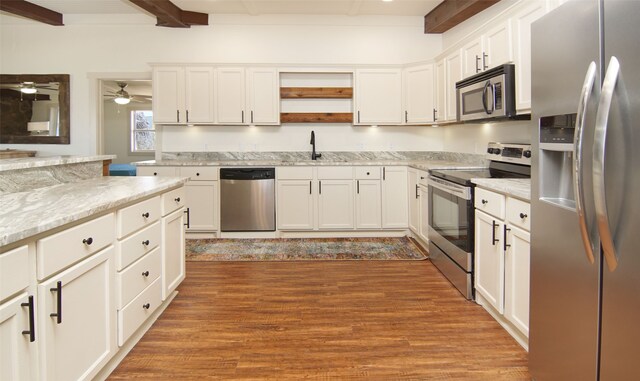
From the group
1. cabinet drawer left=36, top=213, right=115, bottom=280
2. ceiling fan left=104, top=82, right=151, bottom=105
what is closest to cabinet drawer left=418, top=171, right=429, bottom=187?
cabinet drawer left=36, top=213, right=115, bottom=280

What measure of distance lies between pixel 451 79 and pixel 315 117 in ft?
5.71

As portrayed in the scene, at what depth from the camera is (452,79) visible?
4500mm

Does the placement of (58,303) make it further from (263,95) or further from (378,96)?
(378,96)

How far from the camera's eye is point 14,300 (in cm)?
133

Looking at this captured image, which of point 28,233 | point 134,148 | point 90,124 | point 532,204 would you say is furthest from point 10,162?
point 134,148

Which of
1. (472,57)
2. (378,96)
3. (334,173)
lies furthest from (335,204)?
(472,57)

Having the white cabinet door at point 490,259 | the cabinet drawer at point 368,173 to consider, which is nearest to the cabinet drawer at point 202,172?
the cabinet drawer at point 368,173

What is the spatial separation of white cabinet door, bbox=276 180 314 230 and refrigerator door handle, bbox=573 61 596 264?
3763 millimetres

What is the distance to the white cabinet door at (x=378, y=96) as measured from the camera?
209 inches

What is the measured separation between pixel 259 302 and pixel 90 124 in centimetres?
415

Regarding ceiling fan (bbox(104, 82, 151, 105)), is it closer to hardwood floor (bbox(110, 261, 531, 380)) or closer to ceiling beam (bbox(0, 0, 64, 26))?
ceiling beam (bbox(0, 0, 64, 26))

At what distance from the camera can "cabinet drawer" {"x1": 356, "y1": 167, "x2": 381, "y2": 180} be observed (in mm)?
5090

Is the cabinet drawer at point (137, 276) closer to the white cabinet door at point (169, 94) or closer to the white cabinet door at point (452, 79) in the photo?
the white cabinet door at point (169, 94)

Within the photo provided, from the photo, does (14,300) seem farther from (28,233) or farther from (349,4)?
(349,4)
